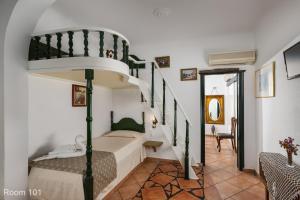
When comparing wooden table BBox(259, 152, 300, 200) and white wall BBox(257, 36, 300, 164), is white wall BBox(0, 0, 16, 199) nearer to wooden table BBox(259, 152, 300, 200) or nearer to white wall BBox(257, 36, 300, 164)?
wooden table BBox(259, 152, 300, 200)

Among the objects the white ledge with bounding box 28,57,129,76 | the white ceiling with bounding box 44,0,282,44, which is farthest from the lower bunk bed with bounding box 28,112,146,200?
the white ceiling with bounding box 44,0,282,44

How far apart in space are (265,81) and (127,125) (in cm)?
315

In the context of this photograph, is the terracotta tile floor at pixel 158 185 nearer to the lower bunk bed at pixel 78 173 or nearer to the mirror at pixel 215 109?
the lower bunk bed at pixel 78 173

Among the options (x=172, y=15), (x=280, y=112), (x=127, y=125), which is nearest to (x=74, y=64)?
(x=172, y=15)

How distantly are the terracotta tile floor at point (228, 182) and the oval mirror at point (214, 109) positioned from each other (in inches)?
107

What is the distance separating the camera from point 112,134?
3.98 metres

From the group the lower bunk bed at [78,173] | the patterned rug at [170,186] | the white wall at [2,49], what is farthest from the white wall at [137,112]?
the white wall at [2,49]

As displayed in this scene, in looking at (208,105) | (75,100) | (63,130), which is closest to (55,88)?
(75,100)

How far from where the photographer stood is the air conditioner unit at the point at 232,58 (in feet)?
11.0

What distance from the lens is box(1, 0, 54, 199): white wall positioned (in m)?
1.88

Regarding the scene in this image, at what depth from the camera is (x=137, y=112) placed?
4.29 meters

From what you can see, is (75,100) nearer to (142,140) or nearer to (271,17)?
(142,140)

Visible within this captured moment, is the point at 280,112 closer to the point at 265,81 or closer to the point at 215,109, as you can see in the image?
the point at 265,81

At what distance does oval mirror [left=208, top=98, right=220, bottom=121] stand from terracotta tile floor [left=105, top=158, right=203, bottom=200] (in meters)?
3.71
